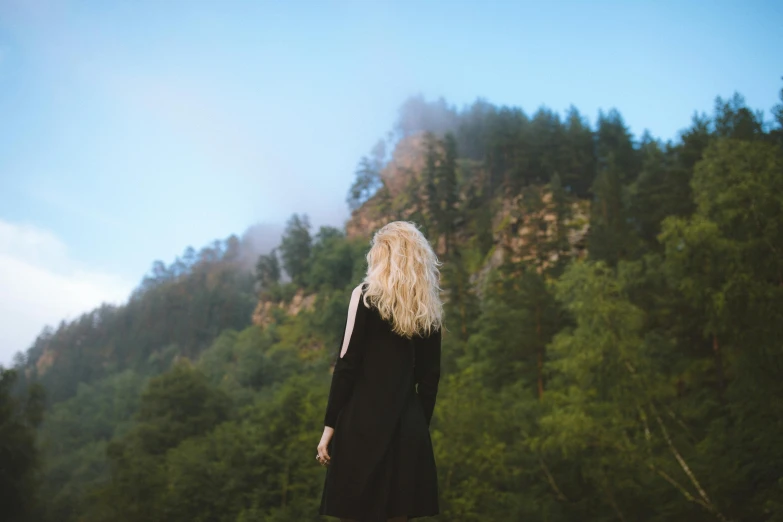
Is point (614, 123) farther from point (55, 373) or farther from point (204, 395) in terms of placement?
point (55, 373)

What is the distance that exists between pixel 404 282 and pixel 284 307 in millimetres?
74621

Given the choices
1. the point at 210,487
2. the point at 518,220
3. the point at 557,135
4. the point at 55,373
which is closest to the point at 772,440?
the point at 210,487

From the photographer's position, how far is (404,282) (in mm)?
3236

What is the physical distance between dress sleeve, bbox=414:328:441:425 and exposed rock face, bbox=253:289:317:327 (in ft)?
222

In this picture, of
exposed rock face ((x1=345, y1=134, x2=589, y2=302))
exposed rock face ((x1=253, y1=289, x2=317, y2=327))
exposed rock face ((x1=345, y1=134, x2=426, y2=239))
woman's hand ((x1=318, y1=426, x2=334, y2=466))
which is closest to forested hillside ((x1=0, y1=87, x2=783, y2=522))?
exposed rock face ((x1=345, y1=134, x2=589, y2=302))

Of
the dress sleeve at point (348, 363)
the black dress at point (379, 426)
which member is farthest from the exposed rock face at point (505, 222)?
the dress sleeve at point (348, 363)

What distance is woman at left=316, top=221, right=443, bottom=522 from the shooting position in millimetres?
3078

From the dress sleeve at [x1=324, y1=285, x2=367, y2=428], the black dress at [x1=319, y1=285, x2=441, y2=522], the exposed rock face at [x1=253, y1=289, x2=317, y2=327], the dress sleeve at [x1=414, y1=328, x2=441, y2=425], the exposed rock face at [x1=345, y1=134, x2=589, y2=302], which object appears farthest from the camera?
the exposed rock face at [x1=253, y1=289, x2=317, y2=327]

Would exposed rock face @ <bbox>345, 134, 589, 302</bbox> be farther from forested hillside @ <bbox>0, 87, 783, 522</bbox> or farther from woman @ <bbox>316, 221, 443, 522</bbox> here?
woman @ <bbox>316, 221, 443, 522</bbox>

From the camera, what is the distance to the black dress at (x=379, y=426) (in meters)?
3.07

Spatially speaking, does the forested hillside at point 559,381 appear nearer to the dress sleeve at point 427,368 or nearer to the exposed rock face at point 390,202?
the exposed rock face at point 390,202

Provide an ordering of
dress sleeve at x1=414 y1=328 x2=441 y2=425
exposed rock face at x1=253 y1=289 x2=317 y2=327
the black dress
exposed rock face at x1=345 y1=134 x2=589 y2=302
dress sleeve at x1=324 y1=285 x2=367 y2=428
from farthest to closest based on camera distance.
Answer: exposed rock face at x1=253 y1=289 x2=317 y2=327, exposed rock face at x1=345 y1=134 x2=589 y2=302, dress sleeve at x1=414 y1=328 x2=441 y2=425, dress sleeve at x1=324 y1=285 x2=367 y2=428, the black dress

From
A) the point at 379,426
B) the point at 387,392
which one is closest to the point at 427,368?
the point at 387,392

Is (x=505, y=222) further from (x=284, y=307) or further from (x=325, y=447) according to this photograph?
(x=325, y=447)
